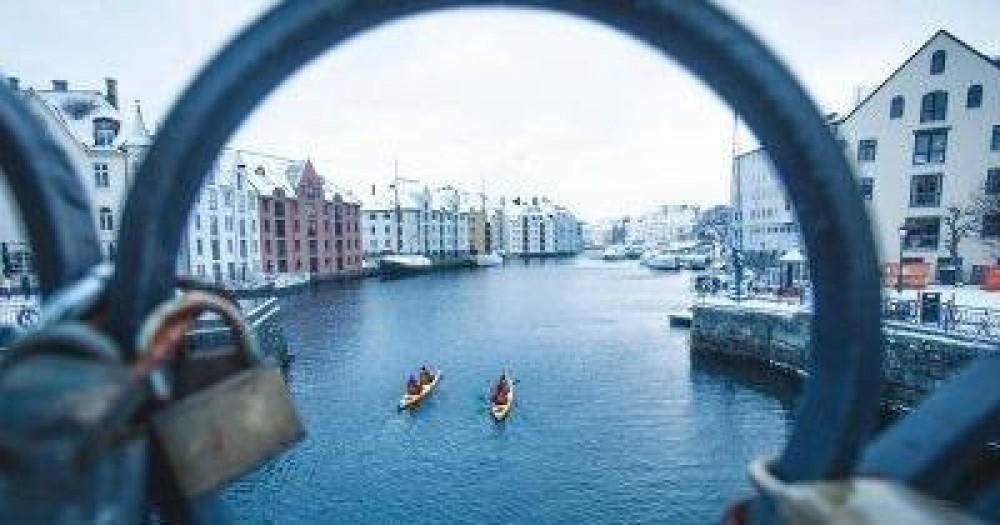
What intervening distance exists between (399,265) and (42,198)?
93.0 m

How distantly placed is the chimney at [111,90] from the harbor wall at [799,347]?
53134mm

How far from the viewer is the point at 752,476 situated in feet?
6.22

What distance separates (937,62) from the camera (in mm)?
39312

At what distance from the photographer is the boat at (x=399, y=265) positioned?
92.8 m

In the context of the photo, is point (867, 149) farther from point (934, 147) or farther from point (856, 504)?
point (856, 504)

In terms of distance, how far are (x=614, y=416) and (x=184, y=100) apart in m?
26.8

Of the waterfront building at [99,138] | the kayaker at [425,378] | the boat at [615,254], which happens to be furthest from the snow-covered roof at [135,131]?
the boat at [615,254]

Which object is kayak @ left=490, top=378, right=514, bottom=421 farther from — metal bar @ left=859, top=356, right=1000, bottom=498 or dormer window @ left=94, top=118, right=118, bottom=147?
dormer window @ left=94, top=118, right=118, bottom=147

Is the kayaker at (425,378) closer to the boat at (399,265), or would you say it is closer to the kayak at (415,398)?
the kayak at (415,398)

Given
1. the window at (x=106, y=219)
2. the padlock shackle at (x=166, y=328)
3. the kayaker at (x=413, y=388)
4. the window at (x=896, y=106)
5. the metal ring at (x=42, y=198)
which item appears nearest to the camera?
the padlock shackle at (x=166, y=328)

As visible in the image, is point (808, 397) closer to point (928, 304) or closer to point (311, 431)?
point (311, 431)

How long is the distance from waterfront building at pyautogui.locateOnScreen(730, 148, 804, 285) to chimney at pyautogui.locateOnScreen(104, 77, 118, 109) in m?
60.2

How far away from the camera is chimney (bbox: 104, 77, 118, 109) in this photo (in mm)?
55016

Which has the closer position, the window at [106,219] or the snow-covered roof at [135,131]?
the window at [106,219]
